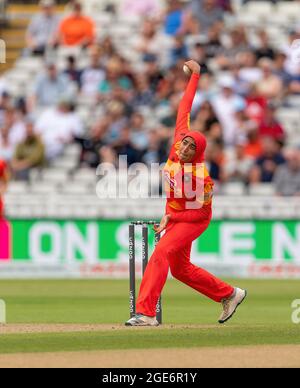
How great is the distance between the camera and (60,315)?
43.9 ft

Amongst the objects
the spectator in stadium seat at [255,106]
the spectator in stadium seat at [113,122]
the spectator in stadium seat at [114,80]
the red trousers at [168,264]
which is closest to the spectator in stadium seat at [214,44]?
the spectator in stadium seat at [255,106]

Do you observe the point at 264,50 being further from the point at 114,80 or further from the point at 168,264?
the point at 168,264

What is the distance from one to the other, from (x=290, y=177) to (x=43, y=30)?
5.84m

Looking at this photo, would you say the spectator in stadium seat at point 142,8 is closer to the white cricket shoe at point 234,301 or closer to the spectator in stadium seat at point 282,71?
the spectator in stadium seat at point 282,71

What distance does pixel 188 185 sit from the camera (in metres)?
10.8

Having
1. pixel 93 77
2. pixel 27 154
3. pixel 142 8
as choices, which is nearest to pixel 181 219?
pixel 27 154

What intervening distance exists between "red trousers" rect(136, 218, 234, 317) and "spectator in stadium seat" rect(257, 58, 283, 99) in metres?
10.4

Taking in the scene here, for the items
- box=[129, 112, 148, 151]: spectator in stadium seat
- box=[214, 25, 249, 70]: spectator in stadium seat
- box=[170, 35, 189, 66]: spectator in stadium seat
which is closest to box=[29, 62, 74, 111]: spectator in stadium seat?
box=[129, 112, 148, 151]: spectator in stadium seat

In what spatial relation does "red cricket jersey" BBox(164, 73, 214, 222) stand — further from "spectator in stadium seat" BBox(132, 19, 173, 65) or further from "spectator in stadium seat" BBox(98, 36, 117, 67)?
"spectator in stadium seat" BBox(132, 19, 173, 65)

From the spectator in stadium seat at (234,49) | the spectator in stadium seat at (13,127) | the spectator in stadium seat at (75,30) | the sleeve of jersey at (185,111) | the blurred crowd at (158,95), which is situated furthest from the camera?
the spectator in stadium seat at (75,30)

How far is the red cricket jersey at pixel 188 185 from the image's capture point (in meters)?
10.8

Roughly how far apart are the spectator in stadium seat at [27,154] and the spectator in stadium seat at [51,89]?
1403 mm
